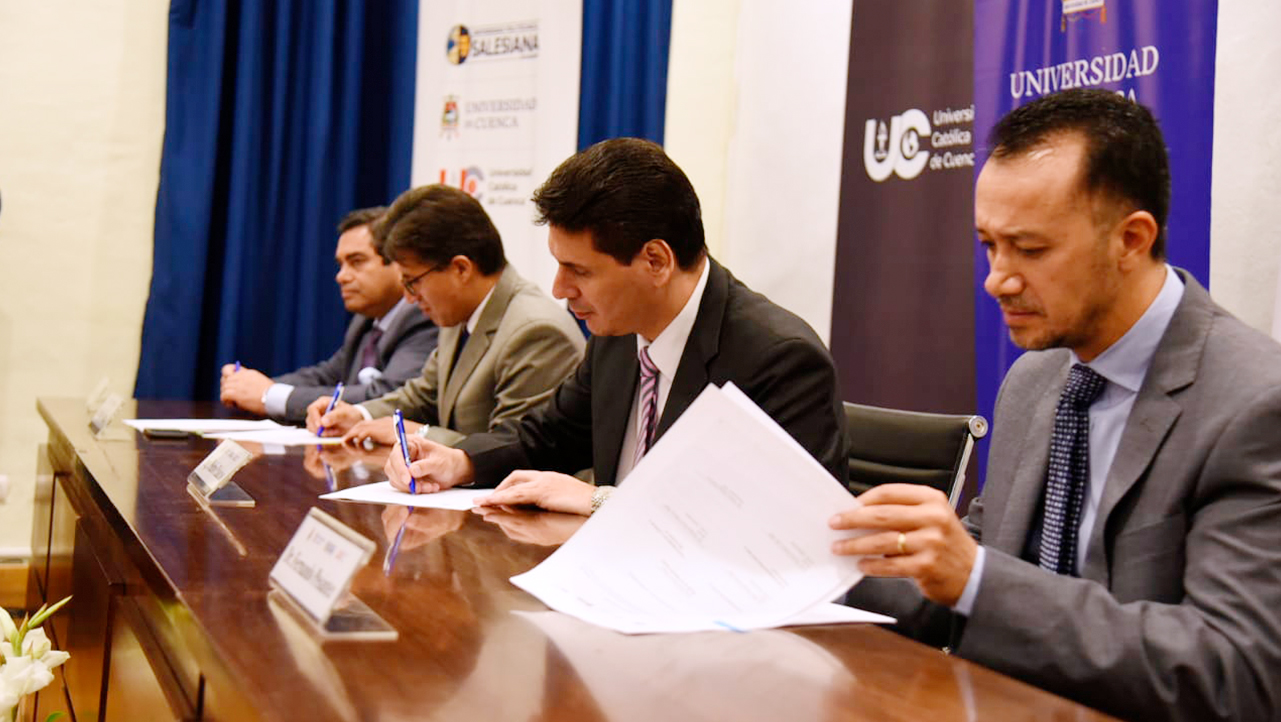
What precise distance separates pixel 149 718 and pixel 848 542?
0.79 m

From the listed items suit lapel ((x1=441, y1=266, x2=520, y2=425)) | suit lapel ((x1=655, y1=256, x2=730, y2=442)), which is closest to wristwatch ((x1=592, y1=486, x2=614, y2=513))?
suit lapel ((x1=655, y1=256, x2=730, y2=442))

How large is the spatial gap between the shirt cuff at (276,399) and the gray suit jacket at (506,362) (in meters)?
0.66

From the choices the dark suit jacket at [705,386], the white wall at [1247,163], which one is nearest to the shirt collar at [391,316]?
→ the dark suit jacket at [705,386]

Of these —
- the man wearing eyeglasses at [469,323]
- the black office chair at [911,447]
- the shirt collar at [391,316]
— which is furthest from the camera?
the shirt collar at [391,316]

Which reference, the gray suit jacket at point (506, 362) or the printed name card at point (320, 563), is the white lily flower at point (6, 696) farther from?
the gray suit jacket at point (506, 362)

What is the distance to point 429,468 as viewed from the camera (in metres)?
2.09

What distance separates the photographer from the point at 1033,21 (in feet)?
11.0

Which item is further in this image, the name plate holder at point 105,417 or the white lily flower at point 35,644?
the name plate holder at point 105,417

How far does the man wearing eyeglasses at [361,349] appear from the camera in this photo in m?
3.81

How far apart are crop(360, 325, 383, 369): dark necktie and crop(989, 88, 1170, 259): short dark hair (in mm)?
3308

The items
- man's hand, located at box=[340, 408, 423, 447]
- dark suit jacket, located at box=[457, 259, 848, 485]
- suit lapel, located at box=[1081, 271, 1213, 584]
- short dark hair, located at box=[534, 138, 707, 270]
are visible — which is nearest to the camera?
suit lapel, located at box=[1081, 271, 1213, 584]

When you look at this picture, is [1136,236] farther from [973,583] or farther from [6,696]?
[6,696]

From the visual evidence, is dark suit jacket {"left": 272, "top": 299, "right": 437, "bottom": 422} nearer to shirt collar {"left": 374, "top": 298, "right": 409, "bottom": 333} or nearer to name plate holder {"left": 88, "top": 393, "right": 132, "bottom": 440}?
shirt collar {"left": 374, "top": 298, "right": 409, "bottom": 333}

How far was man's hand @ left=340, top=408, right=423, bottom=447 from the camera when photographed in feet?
9.32
